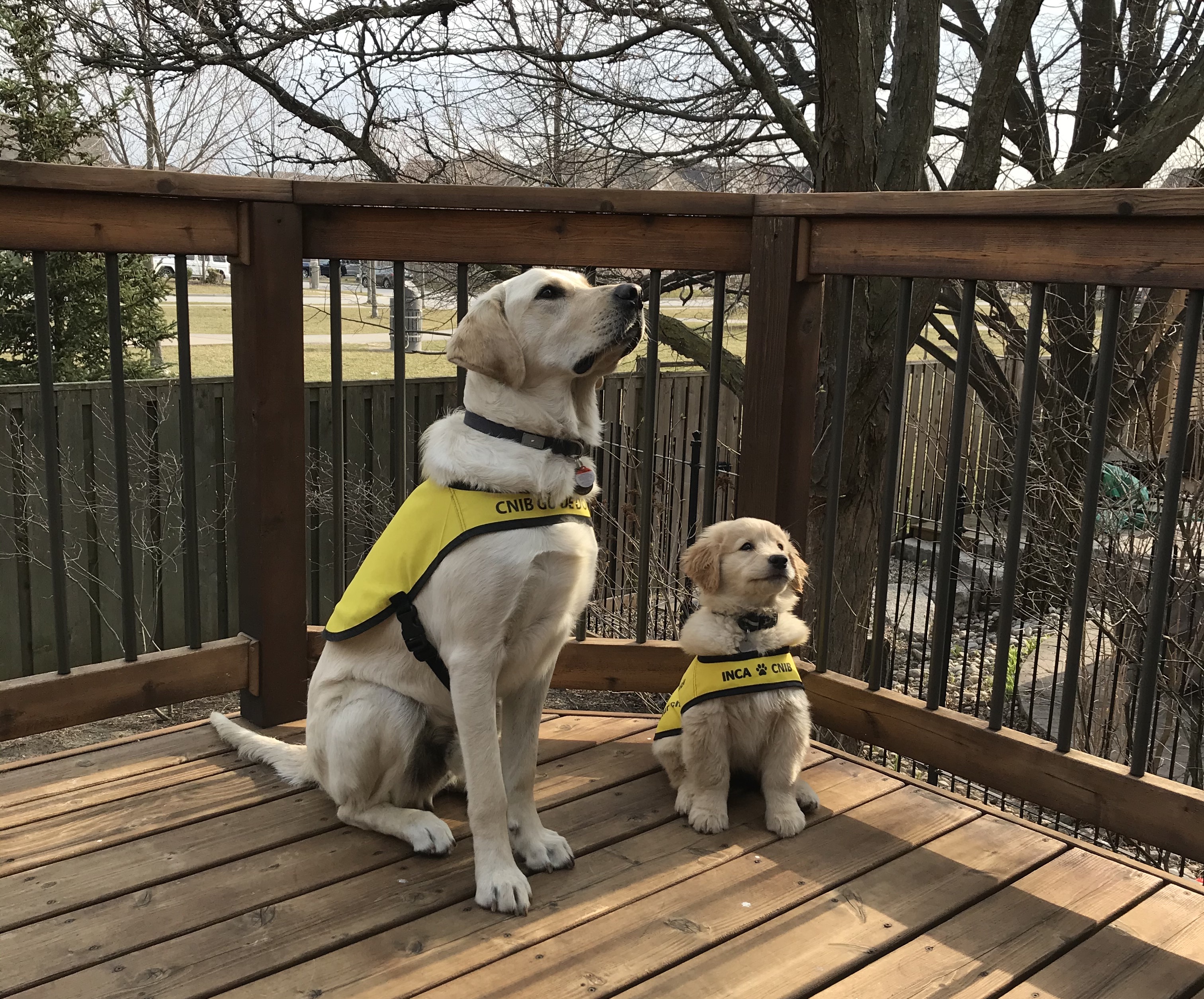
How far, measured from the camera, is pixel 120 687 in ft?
9.45

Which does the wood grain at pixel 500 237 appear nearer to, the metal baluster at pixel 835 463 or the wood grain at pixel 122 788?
the metal baluster at pixel 835 463

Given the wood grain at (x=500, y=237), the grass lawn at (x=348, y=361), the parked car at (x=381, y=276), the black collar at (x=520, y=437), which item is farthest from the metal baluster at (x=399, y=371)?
the grass lawn at (x=348, y=361)

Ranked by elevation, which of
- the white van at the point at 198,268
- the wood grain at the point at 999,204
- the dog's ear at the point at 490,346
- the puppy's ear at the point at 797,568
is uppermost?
the white van at the point at 198,268

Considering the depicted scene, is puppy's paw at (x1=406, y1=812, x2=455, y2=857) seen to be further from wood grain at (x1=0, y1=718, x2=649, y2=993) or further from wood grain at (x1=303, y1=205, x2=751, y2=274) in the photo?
wood grain at (x1=303, y1=205, x2=751, y2=274)

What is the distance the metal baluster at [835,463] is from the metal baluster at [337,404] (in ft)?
4.65

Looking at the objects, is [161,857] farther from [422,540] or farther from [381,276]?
Answer: [381,276]

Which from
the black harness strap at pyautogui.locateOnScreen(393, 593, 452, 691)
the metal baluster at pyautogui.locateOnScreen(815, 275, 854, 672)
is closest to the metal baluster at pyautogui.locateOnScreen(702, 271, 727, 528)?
the metal baluster at pyautogui.locateOnScreen(815, 275, 854, 672)

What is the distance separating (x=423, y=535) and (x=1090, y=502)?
5.09 feet

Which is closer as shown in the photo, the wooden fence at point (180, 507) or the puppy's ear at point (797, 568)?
the puppy's ear at point (797, 568)

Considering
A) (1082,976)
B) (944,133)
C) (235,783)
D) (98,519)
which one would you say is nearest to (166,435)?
(98,519)

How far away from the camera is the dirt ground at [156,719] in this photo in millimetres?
6137

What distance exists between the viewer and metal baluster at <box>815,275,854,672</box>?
9.40 feet

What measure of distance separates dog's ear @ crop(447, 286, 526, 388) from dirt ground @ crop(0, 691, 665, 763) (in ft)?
12.4

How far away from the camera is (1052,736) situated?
21.8ft
